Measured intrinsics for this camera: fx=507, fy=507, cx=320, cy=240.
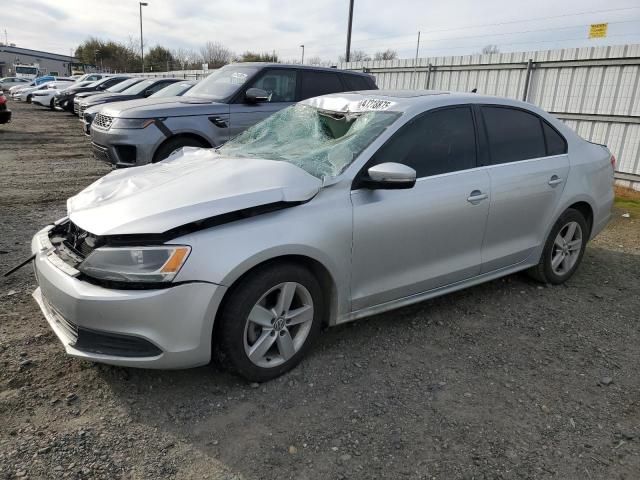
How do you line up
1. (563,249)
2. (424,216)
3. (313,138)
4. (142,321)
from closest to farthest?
(142,321) → (424,216) → (313,138) → (563,249)

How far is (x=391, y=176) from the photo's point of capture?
119 inches

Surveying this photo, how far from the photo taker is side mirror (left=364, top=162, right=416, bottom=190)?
301 centimetres

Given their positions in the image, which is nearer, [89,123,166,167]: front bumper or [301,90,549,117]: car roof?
[301,90,549,117]: car roof

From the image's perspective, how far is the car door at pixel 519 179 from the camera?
387cm

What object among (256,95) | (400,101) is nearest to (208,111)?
(256,95)

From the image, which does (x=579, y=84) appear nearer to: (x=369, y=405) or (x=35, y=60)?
(x=369, y=405)

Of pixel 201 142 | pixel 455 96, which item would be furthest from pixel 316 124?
pixel 201 142

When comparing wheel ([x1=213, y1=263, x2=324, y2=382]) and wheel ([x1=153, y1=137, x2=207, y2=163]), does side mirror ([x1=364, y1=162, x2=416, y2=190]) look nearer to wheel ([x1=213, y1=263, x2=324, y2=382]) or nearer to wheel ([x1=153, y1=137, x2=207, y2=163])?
wheel ([x1=213, y1=263, x2=324, y2=382])

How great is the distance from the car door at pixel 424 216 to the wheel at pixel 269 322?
0.37m

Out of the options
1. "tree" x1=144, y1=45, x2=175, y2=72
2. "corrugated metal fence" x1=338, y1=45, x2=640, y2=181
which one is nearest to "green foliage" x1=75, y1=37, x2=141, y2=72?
"tree" x1=144, y1=45, x2=175, y2=72

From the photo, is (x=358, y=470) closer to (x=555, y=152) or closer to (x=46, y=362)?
(x=46, y=362)

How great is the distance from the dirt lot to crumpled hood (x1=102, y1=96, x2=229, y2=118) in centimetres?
368

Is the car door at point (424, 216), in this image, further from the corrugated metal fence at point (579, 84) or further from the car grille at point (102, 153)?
the corrugated metal fence at point (579, 84)

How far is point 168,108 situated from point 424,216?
5.04m
